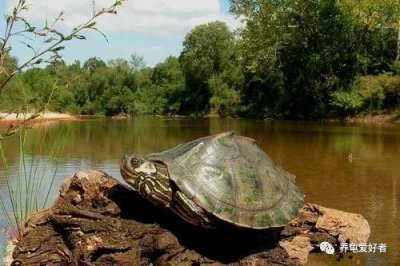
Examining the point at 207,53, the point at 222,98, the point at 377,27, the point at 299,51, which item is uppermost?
the point at 207,53

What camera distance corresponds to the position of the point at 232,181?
607 cm

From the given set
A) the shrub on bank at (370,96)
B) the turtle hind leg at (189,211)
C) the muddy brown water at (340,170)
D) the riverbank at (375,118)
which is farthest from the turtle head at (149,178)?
the shrub on bank at (370,96)

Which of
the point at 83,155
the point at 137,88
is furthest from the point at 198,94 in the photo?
the point at 83,155

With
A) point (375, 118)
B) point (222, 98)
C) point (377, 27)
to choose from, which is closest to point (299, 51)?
point (377, 27)

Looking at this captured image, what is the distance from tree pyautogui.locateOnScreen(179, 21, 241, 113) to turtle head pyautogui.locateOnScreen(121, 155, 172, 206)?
66.5m

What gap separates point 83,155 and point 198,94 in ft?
198

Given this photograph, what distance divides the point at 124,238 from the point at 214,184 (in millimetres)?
1220

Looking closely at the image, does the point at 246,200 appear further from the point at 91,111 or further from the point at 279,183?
the point at 91,111

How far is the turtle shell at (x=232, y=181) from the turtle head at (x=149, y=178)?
5.1 inches

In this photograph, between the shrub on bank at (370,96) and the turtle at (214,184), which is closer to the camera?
the turtle at (214,184)

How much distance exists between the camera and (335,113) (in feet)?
148

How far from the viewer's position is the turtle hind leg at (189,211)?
18.6 feet

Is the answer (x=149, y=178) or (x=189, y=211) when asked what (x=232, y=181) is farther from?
(x=149, y=178)

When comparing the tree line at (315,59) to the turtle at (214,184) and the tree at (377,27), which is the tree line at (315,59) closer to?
the tree at (377,27)
